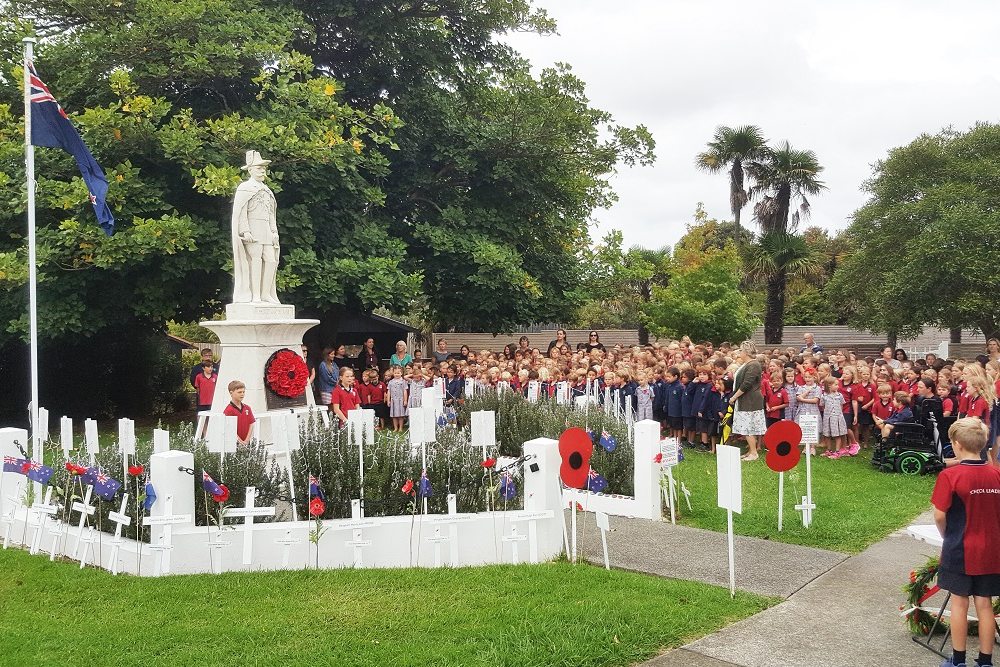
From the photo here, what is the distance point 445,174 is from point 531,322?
4221 millimetres

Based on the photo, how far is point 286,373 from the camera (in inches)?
440

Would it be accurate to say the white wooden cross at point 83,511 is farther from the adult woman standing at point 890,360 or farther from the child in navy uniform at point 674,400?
the adult woman standing at point 890,360

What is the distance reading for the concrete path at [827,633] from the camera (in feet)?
17.2

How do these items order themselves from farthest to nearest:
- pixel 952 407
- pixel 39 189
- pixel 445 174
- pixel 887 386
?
pixel 445 174 < pixel 39 189 < pixel 887 386 < pixel 952 407

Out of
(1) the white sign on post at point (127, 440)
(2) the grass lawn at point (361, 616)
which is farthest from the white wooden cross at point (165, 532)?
(1) the white sign on post at point (127, 440)

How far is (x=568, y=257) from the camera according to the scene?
70.9 ft

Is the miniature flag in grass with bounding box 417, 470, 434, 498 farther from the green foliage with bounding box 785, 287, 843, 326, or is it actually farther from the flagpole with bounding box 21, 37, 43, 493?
the green foliage with bounding box 785, 287, 843, 326

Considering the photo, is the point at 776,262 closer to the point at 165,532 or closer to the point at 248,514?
the point at 248,514

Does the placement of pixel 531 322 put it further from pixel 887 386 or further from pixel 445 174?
pixel 887 386

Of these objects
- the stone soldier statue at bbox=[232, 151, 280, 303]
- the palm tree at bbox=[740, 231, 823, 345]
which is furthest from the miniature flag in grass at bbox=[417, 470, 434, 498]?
the palm tree at bbox=[740, 231, 823, 345]

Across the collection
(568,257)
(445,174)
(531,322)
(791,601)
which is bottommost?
(791,601)

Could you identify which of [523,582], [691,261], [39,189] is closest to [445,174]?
[39,189]

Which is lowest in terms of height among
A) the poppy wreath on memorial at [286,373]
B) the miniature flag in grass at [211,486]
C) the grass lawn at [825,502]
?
the grass lawn at [825,502]

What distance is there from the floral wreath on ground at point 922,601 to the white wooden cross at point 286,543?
4.58 m
